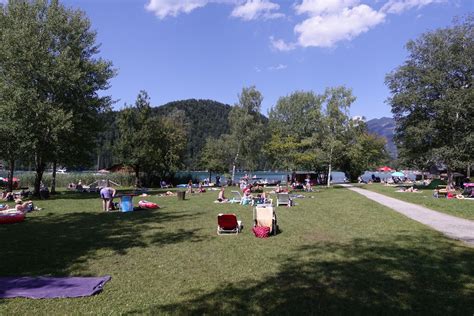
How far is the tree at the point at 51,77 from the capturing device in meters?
25.8

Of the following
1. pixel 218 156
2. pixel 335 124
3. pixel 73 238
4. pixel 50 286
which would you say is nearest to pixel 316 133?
pixel 335 124

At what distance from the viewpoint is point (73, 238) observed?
1110 cm

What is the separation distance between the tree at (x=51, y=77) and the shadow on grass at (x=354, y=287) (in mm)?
23017

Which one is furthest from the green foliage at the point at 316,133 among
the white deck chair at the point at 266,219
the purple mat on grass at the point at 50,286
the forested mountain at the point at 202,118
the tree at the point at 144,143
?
the forested mountain at the point at 202,118

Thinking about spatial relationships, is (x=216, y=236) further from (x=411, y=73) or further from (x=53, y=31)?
(x=411, y=73)

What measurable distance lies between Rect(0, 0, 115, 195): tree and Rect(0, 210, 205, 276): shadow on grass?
11.7m

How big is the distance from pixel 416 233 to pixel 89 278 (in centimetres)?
987

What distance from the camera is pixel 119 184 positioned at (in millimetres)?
51969

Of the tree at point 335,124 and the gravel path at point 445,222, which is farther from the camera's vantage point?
the tree at point 335,124

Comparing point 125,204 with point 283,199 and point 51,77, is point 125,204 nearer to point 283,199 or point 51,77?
point 283,199

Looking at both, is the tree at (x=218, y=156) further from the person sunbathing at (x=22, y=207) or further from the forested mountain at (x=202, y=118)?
the forested mountain at (x=202, y=118)

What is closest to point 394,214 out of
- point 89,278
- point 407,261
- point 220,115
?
point 407,261

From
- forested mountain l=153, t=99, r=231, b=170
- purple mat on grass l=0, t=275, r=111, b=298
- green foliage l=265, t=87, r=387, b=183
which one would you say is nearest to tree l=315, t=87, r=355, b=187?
green foliage l=265, t=87, r=387, b=183

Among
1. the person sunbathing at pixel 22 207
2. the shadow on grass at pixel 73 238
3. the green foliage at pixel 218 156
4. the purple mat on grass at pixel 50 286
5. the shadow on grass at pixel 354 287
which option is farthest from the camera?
the green foliage at pixel 218 156
